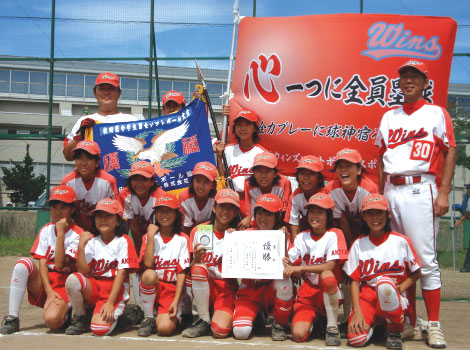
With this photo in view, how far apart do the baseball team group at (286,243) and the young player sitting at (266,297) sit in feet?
0.03

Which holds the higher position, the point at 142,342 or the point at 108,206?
the point at 108,206

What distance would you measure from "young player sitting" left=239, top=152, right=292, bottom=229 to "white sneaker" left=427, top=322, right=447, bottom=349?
1.68 m

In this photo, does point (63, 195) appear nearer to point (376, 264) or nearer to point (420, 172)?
point (376, 264)

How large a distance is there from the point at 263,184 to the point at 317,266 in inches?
41.5

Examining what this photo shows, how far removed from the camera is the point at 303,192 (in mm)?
5223

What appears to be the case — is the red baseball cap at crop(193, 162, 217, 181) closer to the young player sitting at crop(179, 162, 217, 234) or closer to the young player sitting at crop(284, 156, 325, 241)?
the young player sitting at crop(179, 162, 217, 234)

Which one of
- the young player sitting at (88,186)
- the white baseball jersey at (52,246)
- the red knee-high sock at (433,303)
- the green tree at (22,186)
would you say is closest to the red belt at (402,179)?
the red knee-high sock at (433,303)

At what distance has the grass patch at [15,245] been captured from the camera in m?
11.0

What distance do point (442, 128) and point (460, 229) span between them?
30.8ft

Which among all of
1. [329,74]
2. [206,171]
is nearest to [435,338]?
[206,171]

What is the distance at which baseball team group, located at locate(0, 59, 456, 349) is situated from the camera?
4617mm

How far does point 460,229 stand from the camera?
13.2m

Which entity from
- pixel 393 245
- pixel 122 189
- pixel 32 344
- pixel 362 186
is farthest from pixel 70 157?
pixel 393 245

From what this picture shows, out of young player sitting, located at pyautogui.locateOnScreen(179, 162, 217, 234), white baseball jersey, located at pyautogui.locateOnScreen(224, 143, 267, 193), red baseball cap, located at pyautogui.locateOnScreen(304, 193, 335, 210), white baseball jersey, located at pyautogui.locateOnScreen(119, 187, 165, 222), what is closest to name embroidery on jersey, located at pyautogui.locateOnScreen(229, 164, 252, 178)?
white baseball jersey, located at pyautogui.locateOnScreen(224, 143, 267, 193)
